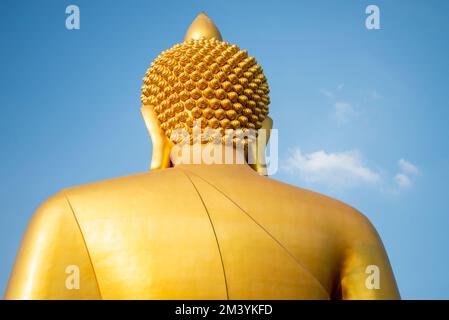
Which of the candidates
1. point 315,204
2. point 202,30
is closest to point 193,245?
point 315,204

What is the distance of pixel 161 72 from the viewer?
8.17 meters

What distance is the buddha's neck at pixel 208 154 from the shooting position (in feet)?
25.7

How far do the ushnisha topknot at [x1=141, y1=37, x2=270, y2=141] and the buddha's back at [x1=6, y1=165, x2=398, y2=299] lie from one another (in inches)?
27.8

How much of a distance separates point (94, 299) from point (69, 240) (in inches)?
19.2

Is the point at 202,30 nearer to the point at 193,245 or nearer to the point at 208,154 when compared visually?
the point at 208,154

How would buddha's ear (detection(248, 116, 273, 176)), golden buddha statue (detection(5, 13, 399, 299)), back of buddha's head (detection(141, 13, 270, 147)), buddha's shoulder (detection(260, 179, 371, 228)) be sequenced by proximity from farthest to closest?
buddha's ear (detection(248, 116, 273, 176)), back of buddha's head (detection(141, 13, 270, 147)), buddha's shoulder (detection(260, 179, 371, 228)), golden buddha statue (detection(5, 13, 399, 299))

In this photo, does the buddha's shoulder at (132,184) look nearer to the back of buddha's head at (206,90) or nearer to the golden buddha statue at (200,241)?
the golden buddha statue at (200,241)

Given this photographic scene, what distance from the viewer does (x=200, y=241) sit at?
681cm

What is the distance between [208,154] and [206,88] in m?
0.62

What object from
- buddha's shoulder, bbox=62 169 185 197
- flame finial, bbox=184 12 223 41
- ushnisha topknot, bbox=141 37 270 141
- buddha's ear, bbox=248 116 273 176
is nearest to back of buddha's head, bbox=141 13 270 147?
ushnisha topknot, bbox=141 37 270 141

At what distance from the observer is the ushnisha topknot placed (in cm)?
796

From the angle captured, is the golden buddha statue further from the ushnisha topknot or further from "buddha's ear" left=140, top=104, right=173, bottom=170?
"buddha's ear" left=140, top=104, right=173, bottom=170

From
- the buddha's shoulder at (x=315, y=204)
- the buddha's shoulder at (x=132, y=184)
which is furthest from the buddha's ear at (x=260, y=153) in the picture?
the buddha's shoulder at (x=132, y=184)
